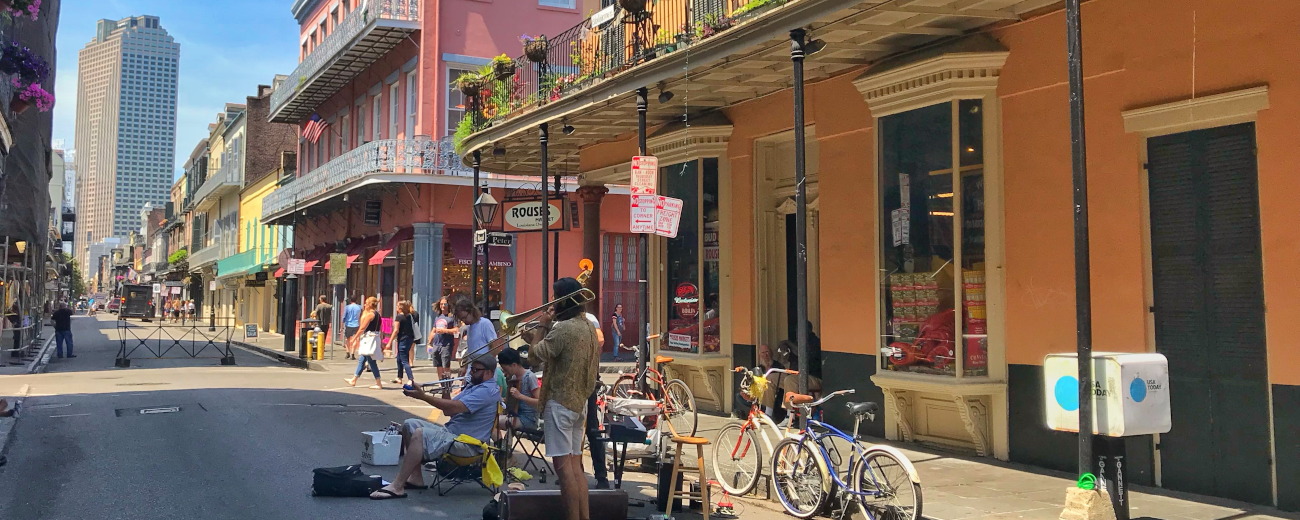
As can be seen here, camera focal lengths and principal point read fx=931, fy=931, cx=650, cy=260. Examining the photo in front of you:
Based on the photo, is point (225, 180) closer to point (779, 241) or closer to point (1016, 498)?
point (779, 241)

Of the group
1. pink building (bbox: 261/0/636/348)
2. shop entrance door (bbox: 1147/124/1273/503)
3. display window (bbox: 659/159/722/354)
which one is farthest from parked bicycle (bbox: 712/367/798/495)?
pink building (bbox: 261/0/636/348)

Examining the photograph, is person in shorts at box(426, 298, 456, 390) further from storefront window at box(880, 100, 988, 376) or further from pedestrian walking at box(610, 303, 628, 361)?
storefront window at box(880, 100, 988, 376)

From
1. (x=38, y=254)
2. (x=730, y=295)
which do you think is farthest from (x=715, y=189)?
(x=38, y=254)

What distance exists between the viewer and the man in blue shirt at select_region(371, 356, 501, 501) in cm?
770

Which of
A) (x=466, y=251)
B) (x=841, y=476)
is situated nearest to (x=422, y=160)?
(x=466, y=251)

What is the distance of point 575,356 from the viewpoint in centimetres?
618

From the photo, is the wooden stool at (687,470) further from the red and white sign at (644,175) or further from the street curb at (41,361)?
the street curb at (41,361)

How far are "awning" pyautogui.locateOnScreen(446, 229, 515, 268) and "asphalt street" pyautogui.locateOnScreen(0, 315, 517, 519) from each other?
7247mm

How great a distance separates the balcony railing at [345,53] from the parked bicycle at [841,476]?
1977 cm

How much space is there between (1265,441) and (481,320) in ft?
26.4

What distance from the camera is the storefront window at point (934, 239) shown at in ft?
30.3

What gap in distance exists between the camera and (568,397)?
6160 mm

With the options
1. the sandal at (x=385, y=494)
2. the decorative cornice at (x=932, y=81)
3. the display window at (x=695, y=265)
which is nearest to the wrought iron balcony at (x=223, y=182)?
the display window at (x=695, y=265)

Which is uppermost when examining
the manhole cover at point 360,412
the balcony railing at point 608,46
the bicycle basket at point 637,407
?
the balcony railing at point 608,46
